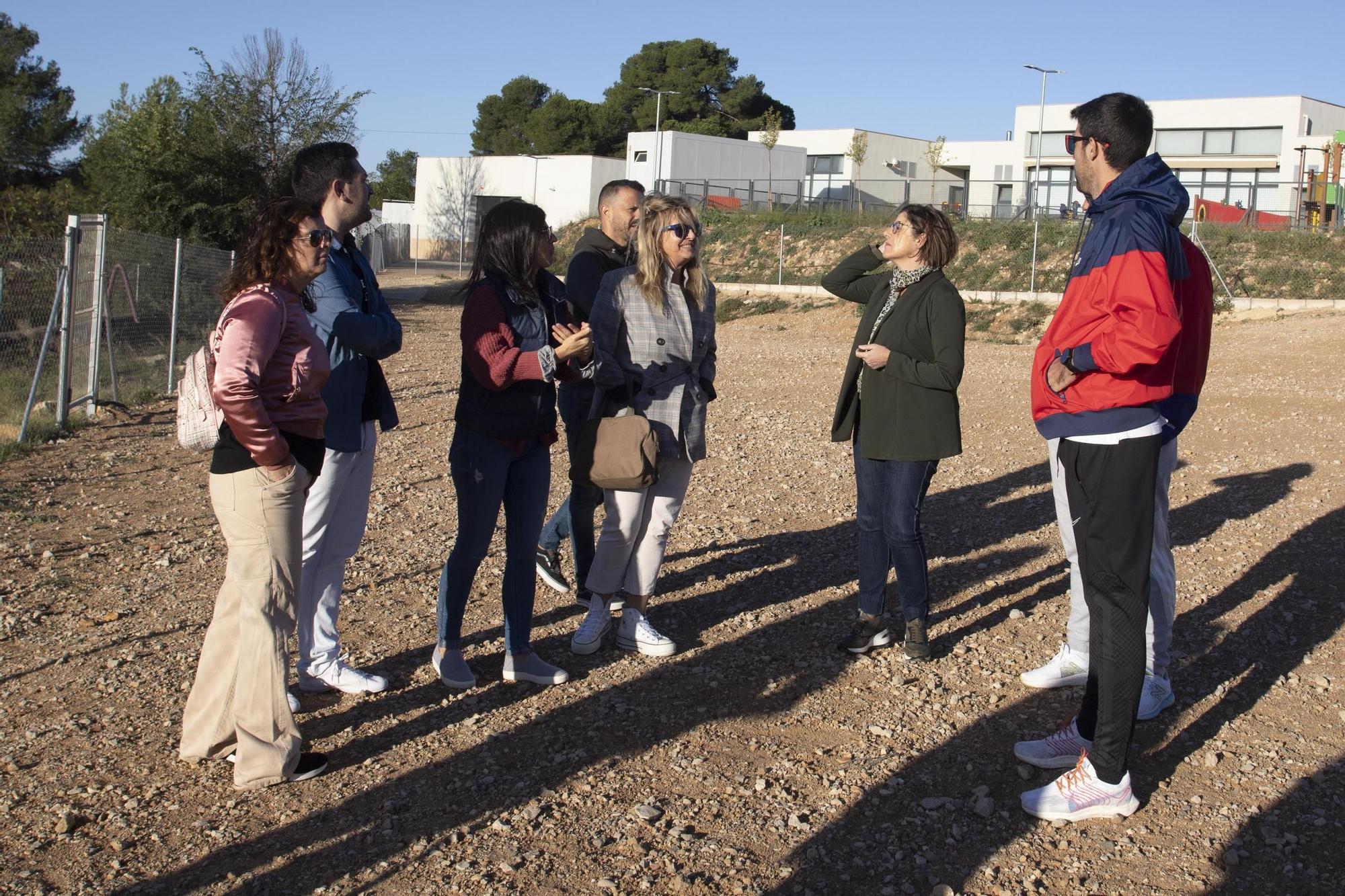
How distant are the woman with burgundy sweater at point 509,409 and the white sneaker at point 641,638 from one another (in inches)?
20.2

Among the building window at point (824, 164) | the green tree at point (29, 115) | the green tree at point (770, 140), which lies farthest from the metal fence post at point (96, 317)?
the building window at point (824, 164)

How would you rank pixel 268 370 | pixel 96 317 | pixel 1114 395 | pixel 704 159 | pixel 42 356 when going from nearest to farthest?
pixel 1114 395 < pixel 268 370 < pixel 42 356 < pixel 96 317 < pixel 704 159

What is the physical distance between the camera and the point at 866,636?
192 inches

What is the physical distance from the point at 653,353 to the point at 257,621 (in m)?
1.89

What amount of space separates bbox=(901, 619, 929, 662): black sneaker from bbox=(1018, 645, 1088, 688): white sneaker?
42cm

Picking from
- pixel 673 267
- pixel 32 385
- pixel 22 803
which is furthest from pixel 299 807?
pixel 32 385

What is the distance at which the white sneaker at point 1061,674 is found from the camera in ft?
15.0

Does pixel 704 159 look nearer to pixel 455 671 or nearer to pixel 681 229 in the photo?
pixel 681 229

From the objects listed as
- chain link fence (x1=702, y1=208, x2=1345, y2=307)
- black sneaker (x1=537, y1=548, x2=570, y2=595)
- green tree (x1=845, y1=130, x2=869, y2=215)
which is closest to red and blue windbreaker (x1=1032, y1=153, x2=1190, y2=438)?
black sneaker (x1=537, y1=548, x2=570, y2=595)

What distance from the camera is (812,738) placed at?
411cm

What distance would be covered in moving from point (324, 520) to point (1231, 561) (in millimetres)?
4943

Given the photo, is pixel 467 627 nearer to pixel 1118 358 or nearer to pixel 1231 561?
pixel 1118 358

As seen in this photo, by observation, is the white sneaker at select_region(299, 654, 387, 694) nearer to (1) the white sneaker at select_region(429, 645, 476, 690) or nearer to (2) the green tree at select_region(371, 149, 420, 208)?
(1) the white sneaker at select_region(429, 645, 476, 690)

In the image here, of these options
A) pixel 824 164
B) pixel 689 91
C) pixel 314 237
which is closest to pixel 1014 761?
pixel 314 237
